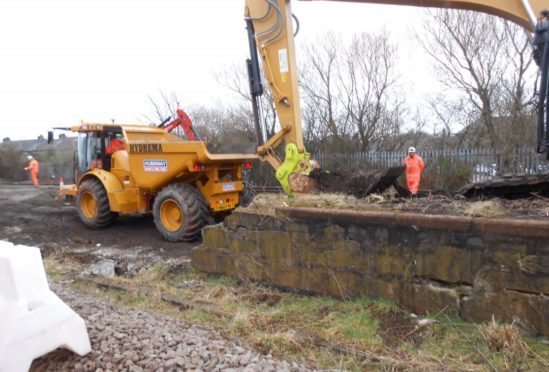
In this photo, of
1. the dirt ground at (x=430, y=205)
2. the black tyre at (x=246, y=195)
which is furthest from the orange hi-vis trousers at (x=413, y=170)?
the dirt ground at (x=430, y=205)

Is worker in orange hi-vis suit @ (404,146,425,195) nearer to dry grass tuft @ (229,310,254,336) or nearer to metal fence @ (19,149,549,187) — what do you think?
metal fence @ (19,149,549,187)

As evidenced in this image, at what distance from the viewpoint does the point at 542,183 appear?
21.4 feet

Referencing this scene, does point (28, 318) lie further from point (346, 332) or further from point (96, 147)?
point (96, 147)

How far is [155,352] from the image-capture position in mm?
3393

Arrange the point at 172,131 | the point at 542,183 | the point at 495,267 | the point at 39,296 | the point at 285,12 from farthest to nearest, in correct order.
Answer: the point at 172,131
the point at 285,12
the point at 542,183
the point at 495,267
the point at 39,296

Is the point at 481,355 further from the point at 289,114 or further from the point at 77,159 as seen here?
the point at 77,159

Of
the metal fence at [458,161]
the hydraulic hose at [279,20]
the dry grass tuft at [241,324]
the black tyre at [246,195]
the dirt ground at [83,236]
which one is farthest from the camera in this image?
the metal fence at [458,161]

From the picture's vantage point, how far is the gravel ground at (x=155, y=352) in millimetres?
3197

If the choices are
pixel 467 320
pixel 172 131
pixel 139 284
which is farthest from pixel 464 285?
pixel 172 131

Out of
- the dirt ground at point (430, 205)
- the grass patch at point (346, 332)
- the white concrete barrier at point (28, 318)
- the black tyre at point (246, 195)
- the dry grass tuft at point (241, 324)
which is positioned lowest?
the grass patch at point (346, 332)

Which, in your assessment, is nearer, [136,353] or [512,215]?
[136,353]

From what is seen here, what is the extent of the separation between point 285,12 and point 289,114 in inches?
64.3

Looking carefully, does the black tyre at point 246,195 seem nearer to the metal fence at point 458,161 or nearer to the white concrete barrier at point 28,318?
the white concrete barrier at point 28,318

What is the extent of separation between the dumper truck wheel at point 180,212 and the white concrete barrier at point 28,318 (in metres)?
5.07
